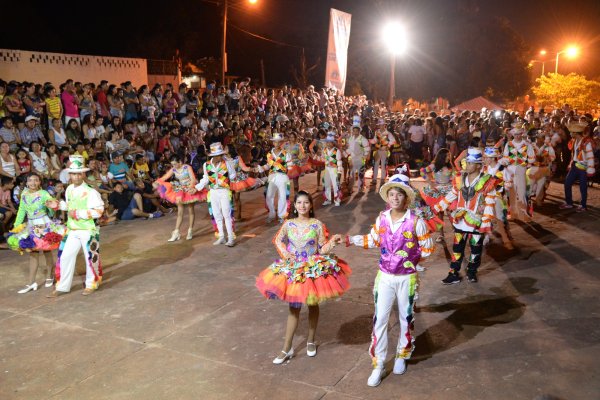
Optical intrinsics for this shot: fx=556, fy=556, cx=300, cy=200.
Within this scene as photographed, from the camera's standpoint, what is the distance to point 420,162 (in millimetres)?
17656

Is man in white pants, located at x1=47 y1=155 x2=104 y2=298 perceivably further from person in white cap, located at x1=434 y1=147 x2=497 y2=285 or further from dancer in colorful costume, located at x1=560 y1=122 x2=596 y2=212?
dancer in colorful costume, located at x1=560 y1=122 x2=596 y2=212

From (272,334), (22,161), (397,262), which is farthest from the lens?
(22,161)

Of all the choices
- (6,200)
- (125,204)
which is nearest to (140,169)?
(125,204)

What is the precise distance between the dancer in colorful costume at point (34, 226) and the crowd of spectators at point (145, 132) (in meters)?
3.69

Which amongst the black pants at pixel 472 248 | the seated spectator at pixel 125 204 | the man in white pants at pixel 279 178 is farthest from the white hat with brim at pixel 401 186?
the seated spectator at pixel 125 204

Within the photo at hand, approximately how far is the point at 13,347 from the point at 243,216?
24.4 feet

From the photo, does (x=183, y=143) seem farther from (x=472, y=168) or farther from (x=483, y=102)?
(x=483, y=102)

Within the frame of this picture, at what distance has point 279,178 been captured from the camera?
40.9 feet

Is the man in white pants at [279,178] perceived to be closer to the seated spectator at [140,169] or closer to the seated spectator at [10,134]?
the seated spectator at [140,169]

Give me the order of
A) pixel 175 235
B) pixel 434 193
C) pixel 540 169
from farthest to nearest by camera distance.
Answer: pixel 540 169
pixel 175 235
pixel 434 193

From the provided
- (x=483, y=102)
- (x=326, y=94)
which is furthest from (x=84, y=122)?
(x=483, y=102)

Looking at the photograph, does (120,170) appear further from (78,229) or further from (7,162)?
(78,229)

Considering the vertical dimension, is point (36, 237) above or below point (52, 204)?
below

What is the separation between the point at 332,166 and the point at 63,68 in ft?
34.5
